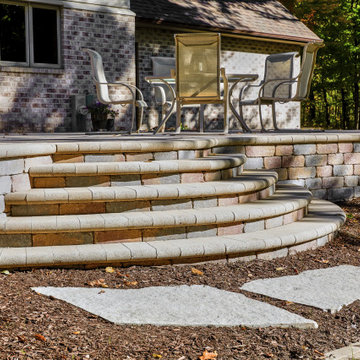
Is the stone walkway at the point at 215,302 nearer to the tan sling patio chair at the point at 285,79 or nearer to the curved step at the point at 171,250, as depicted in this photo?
the curved step at the point at 171,250

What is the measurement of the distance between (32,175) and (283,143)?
311 centimetres

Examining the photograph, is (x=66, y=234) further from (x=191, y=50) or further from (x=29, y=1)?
(x=29, y=1)

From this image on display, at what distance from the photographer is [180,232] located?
424 centimetres

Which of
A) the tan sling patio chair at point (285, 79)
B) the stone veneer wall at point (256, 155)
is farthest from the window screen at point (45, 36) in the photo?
the stone veneer wall at point (256, 155)

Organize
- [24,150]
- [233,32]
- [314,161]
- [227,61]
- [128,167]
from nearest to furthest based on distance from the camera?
[24,150], [128,167], [314,161], [233,32], [227,61]

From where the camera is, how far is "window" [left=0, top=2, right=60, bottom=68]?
36.8 feet

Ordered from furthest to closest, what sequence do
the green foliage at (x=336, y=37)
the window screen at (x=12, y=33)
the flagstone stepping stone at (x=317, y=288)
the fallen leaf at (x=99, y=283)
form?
the green foliage at (x=336, y=37) < the window screen at (x=12, y=33) < the fallen leaf at (x=99, y=283) < the flagstone stepping stone at (x=317, y=288)

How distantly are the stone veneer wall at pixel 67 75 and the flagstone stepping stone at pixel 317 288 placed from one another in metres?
8.33

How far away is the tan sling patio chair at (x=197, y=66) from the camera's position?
7406 mm

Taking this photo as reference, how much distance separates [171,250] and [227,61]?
12.6 meters

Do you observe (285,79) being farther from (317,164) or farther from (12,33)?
(12,33)

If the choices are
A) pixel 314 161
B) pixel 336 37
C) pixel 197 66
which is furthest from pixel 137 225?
pixel 336 37

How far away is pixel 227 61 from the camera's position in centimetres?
1586

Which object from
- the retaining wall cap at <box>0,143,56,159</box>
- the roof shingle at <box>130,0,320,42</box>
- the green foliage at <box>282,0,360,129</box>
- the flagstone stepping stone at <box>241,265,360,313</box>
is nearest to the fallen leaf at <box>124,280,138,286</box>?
the flagstone stepping stone at <box>241,265,360,313</box>
